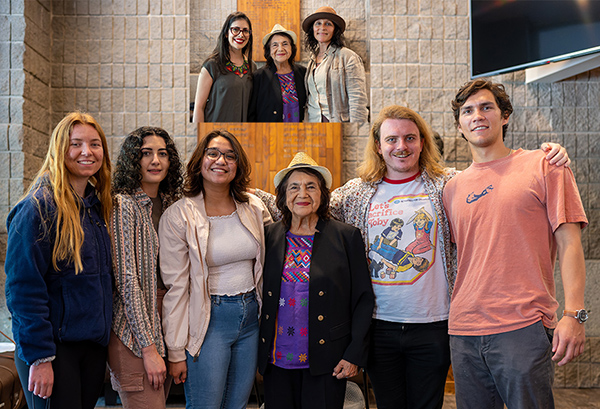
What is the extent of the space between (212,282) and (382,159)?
0.98 metres

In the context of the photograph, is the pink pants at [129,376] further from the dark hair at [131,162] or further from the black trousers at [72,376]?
the dark hair at [131,162]

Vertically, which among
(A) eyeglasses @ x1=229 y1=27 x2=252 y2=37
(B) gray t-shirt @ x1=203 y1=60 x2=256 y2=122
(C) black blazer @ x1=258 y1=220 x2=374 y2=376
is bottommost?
(C) black blazer @ x1=258 y1=220 x2=374 y2=376

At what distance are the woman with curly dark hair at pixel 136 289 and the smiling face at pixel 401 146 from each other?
1.04 meters

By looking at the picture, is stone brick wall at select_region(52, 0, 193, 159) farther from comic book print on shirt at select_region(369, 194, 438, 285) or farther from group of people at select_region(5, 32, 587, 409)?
comic book print on shirt at select_region(369, 194, 438, 285)

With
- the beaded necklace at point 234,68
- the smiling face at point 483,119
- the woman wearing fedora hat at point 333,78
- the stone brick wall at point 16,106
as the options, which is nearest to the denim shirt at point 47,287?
the smiling face at point 483,119

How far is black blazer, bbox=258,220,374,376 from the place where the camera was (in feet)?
6.43

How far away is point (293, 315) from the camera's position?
2004mm

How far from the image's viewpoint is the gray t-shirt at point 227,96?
3.72 meters

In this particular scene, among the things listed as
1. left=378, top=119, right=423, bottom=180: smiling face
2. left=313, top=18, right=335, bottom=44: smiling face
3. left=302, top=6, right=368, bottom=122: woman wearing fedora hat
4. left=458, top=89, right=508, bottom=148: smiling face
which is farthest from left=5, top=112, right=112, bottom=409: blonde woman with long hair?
left=313, top=18, right=335, bottom=44: smiling face

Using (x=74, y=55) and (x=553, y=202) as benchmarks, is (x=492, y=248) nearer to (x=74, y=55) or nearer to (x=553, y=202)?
(x=553, y=202)

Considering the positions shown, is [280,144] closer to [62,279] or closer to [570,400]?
[62,279]

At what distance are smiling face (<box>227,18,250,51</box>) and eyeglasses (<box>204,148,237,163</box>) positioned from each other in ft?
5.80

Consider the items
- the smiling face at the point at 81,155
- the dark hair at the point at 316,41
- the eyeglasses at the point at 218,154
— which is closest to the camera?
the smiling face at the point at 81,155

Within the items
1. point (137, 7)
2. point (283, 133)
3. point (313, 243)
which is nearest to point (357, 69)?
point (283, 133)
